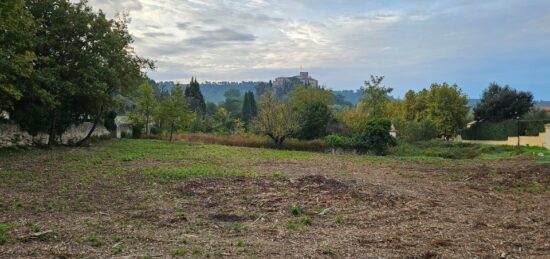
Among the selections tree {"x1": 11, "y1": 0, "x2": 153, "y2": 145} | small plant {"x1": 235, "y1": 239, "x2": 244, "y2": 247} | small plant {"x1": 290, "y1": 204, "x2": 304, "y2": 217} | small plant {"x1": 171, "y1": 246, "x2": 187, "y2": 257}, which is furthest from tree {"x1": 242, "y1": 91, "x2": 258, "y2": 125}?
small plant {"x1": 171, "y1": 246, "x2": 187, "y2": 257}

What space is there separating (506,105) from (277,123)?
24771 millimetres

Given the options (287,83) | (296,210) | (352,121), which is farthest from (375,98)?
(287,83)

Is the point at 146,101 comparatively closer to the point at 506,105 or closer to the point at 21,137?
the point at 21,137

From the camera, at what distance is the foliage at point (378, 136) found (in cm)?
3108

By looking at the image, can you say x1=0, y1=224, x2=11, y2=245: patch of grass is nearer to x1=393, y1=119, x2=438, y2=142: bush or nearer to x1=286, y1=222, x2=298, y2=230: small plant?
x1=286, y1=222, x2=298, y2=230: small plant

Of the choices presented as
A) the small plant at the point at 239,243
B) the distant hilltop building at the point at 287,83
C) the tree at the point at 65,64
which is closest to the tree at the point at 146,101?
the tree at the point at 65,64

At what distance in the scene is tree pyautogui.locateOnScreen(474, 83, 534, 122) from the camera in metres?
43.8

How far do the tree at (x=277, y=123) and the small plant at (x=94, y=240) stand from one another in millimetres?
29350

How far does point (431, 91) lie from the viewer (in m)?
48.2

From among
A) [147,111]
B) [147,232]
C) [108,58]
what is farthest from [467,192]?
[147,111]

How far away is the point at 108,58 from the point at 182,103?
14.7 metres

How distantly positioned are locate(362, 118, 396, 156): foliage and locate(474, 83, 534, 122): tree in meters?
19.0

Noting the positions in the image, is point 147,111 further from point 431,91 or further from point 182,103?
point 431,91

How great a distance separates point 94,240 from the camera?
6.07 m
